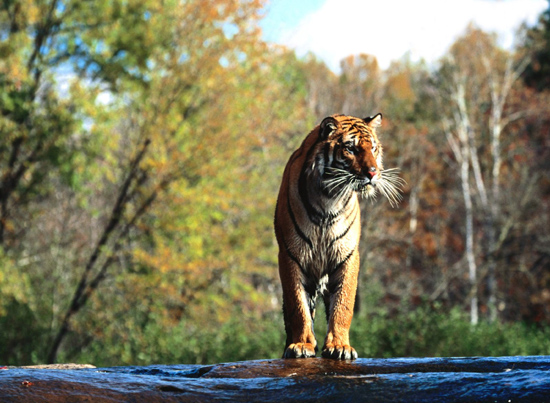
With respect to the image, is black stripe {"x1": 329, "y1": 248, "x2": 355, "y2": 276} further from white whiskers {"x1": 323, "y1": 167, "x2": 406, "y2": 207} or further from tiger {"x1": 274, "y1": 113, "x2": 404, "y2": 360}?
white whiskers {"x1": 323, "y1": 167, "x2": 406, "y2": 207}

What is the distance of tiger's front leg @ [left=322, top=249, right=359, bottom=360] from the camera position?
4.54 metres

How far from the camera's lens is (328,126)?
15.8 feet

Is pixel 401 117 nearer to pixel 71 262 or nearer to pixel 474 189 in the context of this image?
pixel 474 189

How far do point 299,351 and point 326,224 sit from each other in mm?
902

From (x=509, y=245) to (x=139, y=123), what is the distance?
18078 mm

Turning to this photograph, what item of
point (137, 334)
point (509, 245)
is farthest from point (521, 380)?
point (509, 245)

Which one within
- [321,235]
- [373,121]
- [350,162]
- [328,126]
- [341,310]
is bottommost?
[341,310]

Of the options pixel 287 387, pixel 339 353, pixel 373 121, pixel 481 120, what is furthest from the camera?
pixel 481 120

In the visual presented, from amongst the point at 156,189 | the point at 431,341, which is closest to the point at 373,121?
the point at 431,341

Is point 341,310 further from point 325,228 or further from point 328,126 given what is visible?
point 328,126

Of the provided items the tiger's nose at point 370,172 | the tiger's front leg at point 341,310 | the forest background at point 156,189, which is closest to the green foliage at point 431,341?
the forest background at point 156,189

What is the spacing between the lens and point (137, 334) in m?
15.7

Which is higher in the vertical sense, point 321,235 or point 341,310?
point 321,235

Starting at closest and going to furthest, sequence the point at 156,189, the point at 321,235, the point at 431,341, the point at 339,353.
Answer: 1. the point at 339,353
2. the point at 321,235
3. the point at 431,341
4. the point at 156,189
